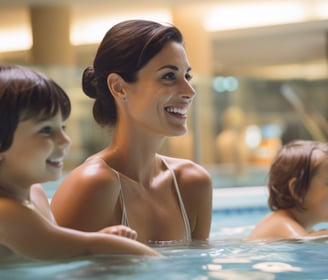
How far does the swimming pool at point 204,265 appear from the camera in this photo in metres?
1.55

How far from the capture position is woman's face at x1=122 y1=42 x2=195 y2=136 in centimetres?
208

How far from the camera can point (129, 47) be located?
80.4 inches

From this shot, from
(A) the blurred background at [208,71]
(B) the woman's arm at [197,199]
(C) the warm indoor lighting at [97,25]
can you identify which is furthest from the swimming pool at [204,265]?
(C) the warm indoor lighting at [97,25]

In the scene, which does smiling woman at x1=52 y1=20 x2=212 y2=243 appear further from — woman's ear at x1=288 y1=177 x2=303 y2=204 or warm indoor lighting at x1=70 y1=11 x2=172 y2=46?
warm indoor lighting at x1=70 y1=11 x2=172 y2=46

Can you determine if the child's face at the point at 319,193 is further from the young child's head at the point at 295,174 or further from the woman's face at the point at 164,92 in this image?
the woman's face at the point at 164,92

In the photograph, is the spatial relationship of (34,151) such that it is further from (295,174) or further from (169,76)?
(295,174)

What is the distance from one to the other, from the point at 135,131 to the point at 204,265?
0.61m

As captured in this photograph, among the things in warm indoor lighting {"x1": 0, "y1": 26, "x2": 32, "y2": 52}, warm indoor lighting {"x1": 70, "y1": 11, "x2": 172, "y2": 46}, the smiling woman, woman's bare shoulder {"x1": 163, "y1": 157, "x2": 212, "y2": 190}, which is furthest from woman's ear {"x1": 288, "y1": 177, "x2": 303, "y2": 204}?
warm indoor lighting {"x1": 0, "y1": 26, "x2": 32, "y2": 52}

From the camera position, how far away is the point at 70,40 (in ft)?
34.1

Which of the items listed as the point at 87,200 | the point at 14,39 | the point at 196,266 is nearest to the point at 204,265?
the point at 196,266

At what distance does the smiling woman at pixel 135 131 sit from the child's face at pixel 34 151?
384 millimetres

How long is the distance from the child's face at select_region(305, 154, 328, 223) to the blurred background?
15.5 ft

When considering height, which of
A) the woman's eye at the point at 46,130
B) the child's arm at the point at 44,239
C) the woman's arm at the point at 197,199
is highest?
the woman's eye at the point at 46,130

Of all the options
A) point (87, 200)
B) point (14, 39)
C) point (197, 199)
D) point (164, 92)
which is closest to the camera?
point (87, 200)
